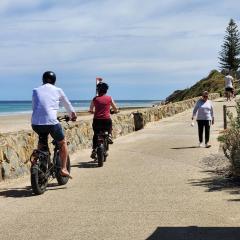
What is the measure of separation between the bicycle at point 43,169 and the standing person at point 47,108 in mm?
244

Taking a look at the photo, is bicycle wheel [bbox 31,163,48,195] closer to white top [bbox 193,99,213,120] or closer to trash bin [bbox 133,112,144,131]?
white top [bbox 193,99,213,120]

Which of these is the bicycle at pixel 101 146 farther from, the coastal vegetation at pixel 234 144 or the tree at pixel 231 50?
the tree at pixel 231 50

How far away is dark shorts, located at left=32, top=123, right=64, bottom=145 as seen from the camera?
33.1 feet

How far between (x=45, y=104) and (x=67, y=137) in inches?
242

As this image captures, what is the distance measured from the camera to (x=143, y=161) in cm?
1421

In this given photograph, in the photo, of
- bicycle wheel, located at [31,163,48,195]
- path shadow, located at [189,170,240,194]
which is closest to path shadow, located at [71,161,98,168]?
path shadow, located at [189,170,240,194]

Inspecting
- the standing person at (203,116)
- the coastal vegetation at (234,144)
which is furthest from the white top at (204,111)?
the coastal vegetation at (234,144)

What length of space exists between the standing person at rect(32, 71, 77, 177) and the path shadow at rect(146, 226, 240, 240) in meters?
3.43

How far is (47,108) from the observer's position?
10.1 m

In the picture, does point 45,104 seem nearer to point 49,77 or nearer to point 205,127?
point 49,77

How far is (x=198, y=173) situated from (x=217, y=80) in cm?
6256

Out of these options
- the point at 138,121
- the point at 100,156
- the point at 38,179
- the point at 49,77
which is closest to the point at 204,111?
the point at 100,156

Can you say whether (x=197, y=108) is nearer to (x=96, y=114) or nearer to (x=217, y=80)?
(x=96, y=114)

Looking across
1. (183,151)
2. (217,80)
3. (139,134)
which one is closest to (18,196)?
(183,151)
